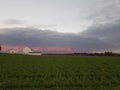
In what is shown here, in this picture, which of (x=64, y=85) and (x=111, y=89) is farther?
(x=64, y=85)

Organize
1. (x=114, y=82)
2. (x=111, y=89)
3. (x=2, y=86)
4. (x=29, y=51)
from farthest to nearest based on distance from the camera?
(x=29, y=51)
(x=114, y=82)
(x=2, y=86)
(x=111, y=89)

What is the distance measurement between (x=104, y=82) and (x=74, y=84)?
2.84 m

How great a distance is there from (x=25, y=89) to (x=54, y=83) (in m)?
3.70

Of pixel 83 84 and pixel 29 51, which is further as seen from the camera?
pixel 29 51

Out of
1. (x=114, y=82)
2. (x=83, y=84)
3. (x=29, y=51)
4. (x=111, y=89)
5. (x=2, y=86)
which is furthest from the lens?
(x=29, y=51)

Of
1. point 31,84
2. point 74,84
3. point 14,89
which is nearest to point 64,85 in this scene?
point 74,84

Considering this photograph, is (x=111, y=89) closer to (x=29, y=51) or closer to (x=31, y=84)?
(x=31, y=84)

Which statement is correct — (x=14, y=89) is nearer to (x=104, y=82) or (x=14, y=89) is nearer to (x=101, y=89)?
(x=101, y=89)

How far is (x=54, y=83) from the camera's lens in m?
22.2

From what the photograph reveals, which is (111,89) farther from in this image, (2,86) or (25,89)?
(2,86)

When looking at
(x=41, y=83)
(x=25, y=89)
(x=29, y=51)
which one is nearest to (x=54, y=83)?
(x=41, y=83)

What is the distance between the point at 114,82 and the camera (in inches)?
933

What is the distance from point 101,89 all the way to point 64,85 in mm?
3542

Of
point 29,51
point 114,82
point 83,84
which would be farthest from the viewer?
point 29,51
